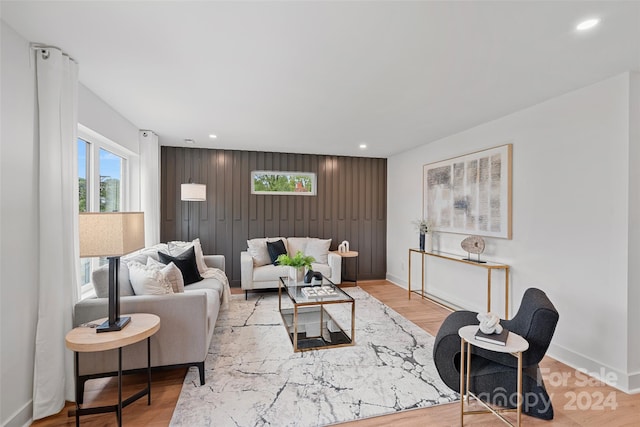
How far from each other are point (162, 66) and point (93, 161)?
1593 mm

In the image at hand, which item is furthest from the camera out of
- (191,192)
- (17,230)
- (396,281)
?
(396,281)

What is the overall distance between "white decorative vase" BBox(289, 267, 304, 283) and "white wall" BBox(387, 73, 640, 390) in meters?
2.28

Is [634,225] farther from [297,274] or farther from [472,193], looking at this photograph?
[297,274]

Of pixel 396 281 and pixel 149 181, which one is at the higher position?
pixel 149 181

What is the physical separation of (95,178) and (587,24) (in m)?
4.24

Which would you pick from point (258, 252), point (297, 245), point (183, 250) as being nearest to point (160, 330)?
point (183, 250)

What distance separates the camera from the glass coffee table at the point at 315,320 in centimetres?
301

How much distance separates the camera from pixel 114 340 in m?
1.81

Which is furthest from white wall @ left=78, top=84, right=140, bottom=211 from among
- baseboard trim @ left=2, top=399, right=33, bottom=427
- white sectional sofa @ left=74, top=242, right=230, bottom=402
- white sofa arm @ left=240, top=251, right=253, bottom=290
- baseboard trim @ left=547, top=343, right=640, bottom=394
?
baseboard trim @ left=547, top=343, right=640, bottom=394

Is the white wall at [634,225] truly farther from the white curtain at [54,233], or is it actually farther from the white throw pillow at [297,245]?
the white curtain at [54,233]

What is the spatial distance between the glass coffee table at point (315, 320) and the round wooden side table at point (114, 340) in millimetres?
1283

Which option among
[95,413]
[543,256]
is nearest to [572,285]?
[543,256]

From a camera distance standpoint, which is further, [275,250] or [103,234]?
[275,250]

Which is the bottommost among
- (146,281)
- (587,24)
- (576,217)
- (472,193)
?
(146,281)
